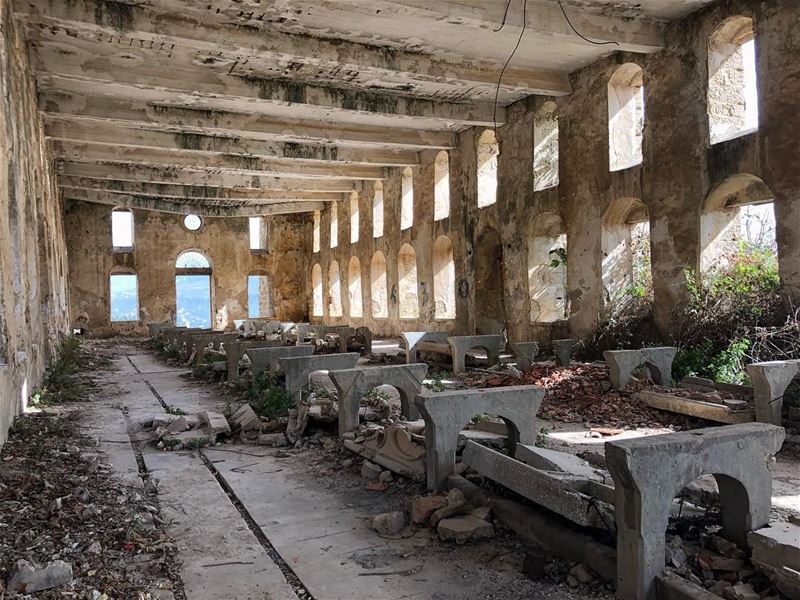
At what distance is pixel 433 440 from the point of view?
4.80m

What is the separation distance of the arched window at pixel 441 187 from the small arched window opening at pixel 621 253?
21.4ft

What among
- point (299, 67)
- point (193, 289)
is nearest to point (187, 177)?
point (299, 67)

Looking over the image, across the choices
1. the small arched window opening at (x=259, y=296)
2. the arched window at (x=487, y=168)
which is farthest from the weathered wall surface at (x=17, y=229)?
the small arched window opening at (x=259, y=296)

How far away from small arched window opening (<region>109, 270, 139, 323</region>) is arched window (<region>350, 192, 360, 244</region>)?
1071 centimetres

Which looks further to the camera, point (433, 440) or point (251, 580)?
point (433, 440)

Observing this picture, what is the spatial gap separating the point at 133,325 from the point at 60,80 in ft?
56.7

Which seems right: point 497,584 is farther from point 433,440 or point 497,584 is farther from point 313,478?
point 313,478

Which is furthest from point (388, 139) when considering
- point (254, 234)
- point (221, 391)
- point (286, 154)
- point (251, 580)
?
point (254, 234)

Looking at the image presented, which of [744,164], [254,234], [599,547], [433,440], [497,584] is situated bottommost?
[497,584]

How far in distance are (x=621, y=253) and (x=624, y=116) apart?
2.62 meters

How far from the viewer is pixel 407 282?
20016 millimetres

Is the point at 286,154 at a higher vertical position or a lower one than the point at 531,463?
Answer: higher

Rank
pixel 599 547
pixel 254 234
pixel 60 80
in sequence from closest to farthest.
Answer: pixel 599 547
pixel 60 80
pixel 254 234

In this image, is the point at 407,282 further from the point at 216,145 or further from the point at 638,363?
the point at 638,363
